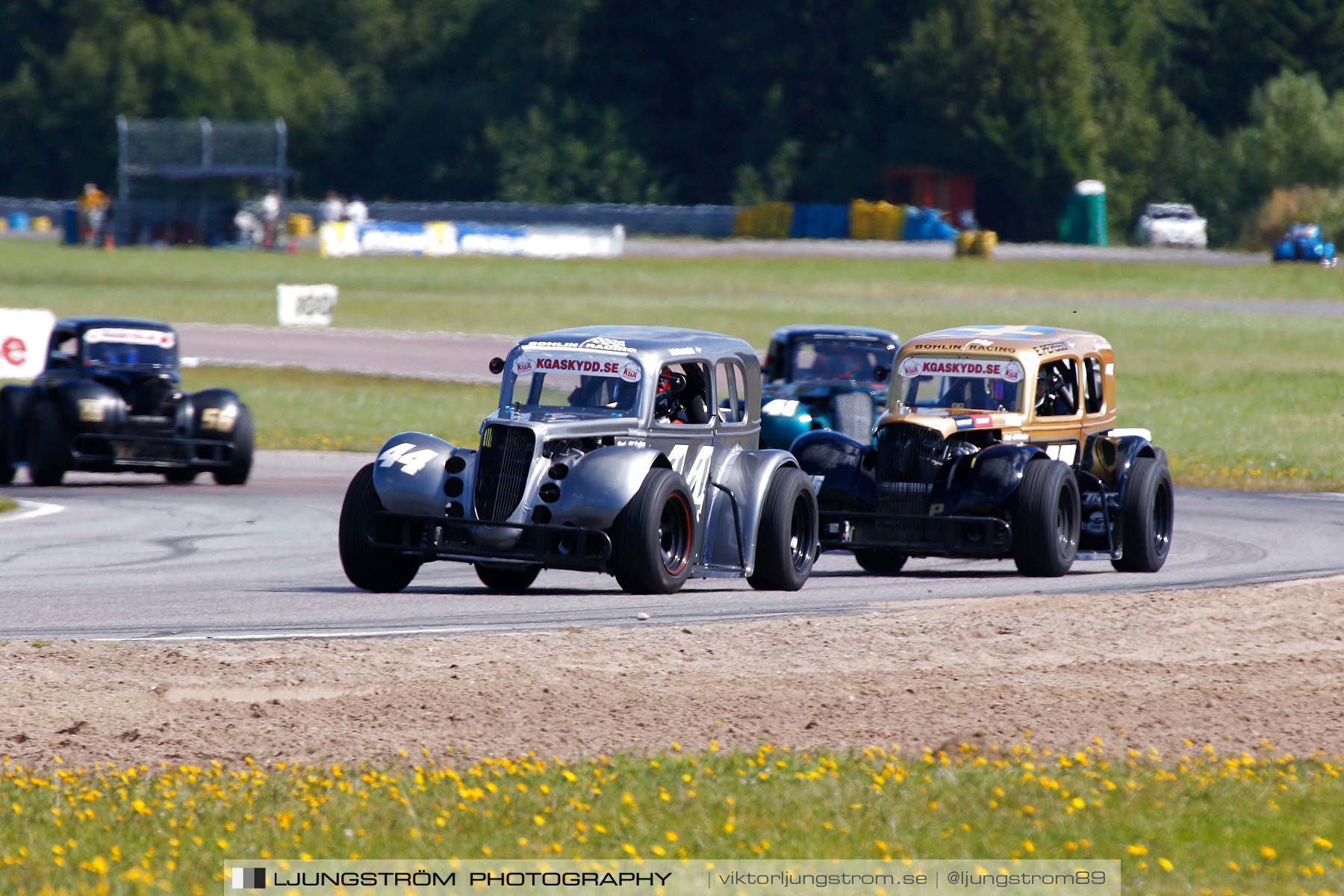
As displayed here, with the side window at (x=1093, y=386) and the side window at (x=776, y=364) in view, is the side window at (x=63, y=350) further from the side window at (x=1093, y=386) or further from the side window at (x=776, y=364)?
the side window at (x=1093, y=386)

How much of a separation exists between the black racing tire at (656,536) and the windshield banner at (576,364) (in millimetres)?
784

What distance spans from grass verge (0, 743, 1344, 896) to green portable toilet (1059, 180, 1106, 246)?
2725 inches

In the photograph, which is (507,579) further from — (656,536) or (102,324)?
(102,324)

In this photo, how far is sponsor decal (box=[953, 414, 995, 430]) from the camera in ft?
46.3

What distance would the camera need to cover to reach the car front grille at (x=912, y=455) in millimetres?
13945

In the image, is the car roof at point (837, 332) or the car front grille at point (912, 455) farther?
the car roof at point (837, 332)

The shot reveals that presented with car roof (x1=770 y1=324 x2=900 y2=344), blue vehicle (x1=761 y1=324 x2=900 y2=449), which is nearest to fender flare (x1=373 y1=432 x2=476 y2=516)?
blue vehicle (x1=761 y1=324 x2=900 y2=449)

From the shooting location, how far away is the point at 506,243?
68.6 meters

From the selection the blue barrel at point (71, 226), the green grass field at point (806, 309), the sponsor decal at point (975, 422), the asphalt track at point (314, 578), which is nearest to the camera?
the asphalt track at point (314, 578)

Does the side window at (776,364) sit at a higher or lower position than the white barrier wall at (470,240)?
lower

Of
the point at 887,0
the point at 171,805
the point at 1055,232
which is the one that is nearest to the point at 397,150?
the point at 887,0

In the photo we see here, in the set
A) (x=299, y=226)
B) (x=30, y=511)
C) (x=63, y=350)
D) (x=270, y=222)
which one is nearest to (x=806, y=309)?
(x=63, y=350)

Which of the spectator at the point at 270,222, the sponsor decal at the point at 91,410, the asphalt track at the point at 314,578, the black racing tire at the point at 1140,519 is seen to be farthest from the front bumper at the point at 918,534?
the spectator at the point at 270,222

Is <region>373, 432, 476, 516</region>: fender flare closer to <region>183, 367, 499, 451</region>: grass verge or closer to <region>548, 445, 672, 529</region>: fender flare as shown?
<region>548, 445, 672, 529</region>: fender flare
